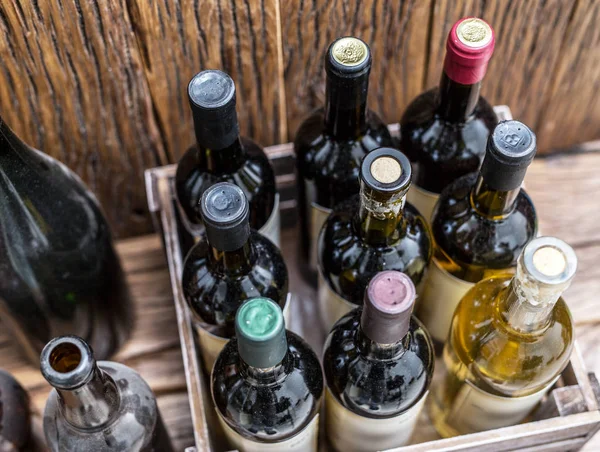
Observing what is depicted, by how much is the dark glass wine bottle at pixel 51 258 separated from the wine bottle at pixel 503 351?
1.33 ft

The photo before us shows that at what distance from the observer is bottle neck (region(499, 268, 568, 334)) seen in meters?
0.57

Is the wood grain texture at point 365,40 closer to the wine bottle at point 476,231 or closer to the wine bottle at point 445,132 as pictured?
the wine bottle at point 445,132

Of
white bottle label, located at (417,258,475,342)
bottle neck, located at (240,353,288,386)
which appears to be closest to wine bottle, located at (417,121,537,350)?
white bottle label, located at (417,258,475,342)

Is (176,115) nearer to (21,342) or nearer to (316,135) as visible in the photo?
(316,135)

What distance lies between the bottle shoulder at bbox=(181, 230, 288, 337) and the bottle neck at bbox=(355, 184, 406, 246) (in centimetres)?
10

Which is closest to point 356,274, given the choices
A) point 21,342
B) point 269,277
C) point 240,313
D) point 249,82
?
point 269,277

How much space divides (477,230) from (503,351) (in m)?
0.12

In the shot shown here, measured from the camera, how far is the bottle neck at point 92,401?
0.60m

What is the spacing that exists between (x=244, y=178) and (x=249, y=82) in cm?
18

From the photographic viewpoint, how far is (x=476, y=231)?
707 mm

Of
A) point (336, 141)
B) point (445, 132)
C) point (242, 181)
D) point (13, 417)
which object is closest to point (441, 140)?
point (445, 132)

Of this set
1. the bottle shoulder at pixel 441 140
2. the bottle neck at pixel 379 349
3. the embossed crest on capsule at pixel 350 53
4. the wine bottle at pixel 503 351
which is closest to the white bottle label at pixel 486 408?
the wine bottle at pixel 503 351

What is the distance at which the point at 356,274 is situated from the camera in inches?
27.9

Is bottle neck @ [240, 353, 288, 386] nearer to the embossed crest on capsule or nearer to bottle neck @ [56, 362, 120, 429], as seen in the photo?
bottle neck @ [56, 362, 120, 429]
